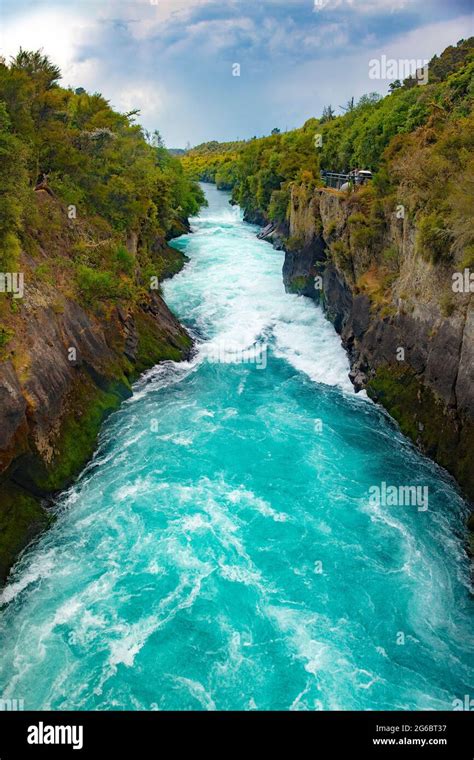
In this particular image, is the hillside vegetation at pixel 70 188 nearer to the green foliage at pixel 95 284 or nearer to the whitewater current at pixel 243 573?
the green foliage at pixel 95 284

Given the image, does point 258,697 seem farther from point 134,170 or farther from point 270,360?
point 134,170

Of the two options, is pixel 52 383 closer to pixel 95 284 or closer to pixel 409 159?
pixel 95 284

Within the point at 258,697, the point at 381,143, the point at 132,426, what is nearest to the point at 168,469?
the point at 132,426

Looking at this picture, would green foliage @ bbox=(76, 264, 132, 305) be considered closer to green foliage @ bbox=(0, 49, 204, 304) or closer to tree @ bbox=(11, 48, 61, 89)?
green foliage @ bbox=(0, 49, 204, 304)
